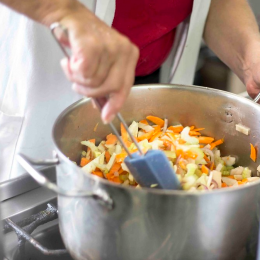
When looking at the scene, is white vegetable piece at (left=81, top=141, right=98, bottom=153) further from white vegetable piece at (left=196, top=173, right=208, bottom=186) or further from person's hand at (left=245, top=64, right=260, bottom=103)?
person's hand at (left=245, top=64, right=260, bottom=103)

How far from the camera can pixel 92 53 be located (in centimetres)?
50

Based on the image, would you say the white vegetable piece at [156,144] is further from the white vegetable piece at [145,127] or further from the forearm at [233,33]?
the forearm at [233,33]

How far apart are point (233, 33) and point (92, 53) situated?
0.72m

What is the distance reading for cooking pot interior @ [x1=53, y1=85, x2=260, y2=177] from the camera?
2.78ft

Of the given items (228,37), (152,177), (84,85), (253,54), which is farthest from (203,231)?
(228,37)

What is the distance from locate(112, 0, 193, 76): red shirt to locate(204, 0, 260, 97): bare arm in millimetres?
95

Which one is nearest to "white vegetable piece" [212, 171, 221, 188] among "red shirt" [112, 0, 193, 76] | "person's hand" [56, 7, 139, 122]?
"person's hand" [56, 7, 139, 122]

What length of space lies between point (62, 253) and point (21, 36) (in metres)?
0.50

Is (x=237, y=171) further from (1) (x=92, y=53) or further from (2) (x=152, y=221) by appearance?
(1) (x=92, y=53)

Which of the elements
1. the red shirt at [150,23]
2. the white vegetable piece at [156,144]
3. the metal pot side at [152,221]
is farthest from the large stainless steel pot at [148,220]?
the red shirt at [150,23]

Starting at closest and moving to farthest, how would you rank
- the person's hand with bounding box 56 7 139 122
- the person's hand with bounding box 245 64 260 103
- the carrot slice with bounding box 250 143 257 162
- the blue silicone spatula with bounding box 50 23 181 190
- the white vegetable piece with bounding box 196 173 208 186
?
1. the person's hand with bounding box 56 7 139 122
2. the blue silicone spatula with bounding box 50 23 181 190
3. the white vegetable piece with bounding box 196 173 208 186
4. the carrot slice with bounding box 250 143 257 162
5. the person's hand with bounding box 245 64 260 103

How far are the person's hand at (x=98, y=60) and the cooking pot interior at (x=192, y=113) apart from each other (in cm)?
28

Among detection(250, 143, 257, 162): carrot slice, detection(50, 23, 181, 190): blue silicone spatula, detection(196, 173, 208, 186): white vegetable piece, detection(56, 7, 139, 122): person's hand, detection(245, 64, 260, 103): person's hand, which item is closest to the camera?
Answer: detection(56, 7, 139, 122): person's hand

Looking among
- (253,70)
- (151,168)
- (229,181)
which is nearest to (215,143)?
(229,181)
